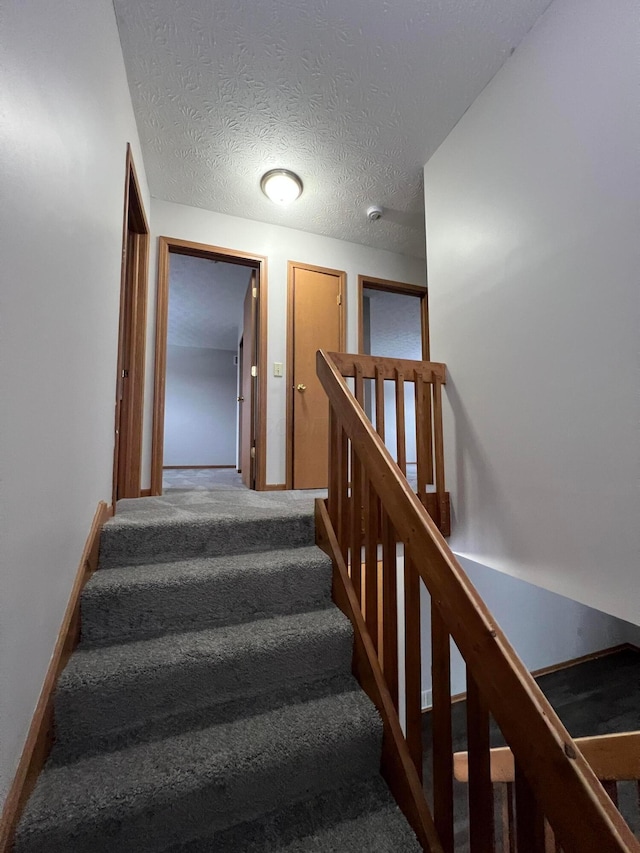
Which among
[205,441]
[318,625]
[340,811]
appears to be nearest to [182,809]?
[340,811]

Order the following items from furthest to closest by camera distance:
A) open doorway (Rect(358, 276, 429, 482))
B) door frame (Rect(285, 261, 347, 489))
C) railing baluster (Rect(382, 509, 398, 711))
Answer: open doorway (Rect(358, 276, 429, 482)) → door frame (Rect(285, 261, 347, 489)) → railing baluster (Rect(382, 509, 398, 711))

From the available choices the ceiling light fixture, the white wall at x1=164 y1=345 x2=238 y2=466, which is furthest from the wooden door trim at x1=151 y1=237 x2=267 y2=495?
the white wall at x1=164 y1=345 x2=238 y2=466

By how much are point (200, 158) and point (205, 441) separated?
5.04 meters

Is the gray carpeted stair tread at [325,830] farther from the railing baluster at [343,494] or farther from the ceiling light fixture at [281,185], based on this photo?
the ceiling light fixture at [281,185]

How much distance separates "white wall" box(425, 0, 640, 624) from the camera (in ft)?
4.58

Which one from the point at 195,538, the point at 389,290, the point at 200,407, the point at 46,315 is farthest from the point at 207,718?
the point at 200,407

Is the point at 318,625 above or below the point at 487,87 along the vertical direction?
below

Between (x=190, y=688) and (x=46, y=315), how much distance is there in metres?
1.23

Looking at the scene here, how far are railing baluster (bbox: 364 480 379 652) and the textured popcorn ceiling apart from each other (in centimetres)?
217

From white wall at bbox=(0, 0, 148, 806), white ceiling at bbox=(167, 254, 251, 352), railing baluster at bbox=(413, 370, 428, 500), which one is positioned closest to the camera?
white wall at bbox=(0, 0, 148, 806)

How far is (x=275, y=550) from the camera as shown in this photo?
174 centimetres

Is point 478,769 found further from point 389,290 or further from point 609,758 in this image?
point 389,290

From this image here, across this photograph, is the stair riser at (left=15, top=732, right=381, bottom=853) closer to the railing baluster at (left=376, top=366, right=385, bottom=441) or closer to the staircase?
the staircase

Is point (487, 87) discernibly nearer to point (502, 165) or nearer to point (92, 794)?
point (502, 165)
